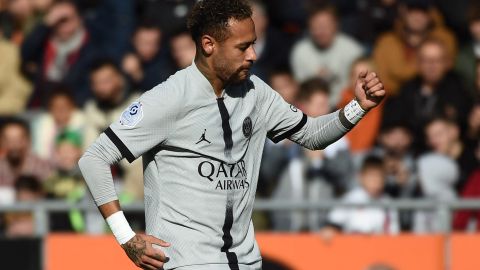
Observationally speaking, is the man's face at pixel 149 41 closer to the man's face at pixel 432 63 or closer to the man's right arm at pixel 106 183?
the man's face at pixel 432 63

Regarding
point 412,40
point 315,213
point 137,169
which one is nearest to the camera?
point 315,213

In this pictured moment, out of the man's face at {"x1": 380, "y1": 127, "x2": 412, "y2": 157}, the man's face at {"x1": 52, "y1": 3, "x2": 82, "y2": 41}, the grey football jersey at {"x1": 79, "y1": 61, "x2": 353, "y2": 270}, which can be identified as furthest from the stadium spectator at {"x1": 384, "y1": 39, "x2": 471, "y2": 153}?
the grey football jersey at {"x1": 79, "y1": 61, "x2": 353, "y2": 270}

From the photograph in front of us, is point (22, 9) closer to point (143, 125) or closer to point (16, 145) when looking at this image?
point (16, 145)

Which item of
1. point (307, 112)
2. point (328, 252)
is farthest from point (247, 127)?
point (307, 112)

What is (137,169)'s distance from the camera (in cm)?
1114

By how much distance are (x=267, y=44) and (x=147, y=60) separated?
1.29 metres

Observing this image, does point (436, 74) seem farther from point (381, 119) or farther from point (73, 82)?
point (73, 82)

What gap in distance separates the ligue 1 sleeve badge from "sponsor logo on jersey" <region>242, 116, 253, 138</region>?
0.58 metres

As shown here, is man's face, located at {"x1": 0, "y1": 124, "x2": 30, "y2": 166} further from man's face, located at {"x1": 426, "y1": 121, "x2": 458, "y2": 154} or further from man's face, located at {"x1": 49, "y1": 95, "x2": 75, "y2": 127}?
man's face, located at {"x1": 426, "y1": 121, "x2": 458, "y2": 154}

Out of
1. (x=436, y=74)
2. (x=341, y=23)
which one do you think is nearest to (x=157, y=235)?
(x=436, y=74)

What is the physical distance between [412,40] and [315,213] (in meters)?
2.66

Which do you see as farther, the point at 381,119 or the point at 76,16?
the point at 76,16

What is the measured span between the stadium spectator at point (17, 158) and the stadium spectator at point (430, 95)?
3.46 m

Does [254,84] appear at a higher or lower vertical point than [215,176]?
higher
